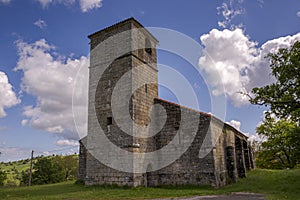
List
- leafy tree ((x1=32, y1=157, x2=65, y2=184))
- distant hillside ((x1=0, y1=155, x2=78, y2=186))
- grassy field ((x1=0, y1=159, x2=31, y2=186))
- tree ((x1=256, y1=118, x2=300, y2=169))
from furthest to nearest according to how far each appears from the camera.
A: grassy field ((x1=0, y1=159, x2=31, y2=186)) < distant hillside ((x1=0, y1=155, x2=78, y2=186)) < leafy tree ((x1=32, y1=157, x2=65, y2=184)) < tree ((x1=256, y1=118, x2=300, y2=169))

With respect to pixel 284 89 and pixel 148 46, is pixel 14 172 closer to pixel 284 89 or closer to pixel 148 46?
pixel 148 46

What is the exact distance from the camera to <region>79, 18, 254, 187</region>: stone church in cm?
1370

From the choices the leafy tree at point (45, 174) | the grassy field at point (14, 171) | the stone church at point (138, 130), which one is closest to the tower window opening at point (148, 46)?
the stone church at point (138, 130)

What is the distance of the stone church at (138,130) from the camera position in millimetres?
13695

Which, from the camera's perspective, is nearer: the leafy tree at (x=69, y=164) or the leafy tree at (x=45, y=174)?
the leafy tree at (x=45, y=174)

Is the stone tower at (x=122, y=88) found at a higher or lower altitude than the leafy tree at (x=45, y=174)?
higher

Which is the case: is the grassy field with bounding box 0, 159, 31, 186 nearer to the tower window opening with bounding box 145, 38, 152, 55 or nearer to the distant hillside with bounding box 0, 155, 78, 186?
the distant hillside with bounding box 0, 155, 78, 186

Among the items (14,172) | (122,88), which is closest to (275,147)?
(122,88)

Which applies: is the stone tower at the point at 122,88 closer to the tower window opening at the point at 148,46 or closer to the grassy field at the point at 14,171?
the tower window opening at the point at 148,46

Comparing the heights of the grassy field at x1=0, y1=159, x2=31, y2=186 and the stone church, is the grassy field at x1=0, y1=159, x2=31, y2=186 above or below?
below

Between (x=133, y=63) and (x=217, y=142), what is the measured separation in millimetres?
7637

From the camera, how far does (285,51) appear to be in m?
13.4

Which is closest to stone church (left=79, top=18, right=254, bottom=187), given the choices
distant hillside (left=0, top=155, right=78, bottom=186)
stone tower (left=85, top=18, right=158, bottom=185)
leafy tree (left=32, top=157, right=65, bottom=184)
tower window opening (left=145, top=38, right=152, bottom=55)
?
stone tower (left=85, top=18, right=158, bottom=185)

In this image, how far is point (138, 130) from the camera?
14.2 m
